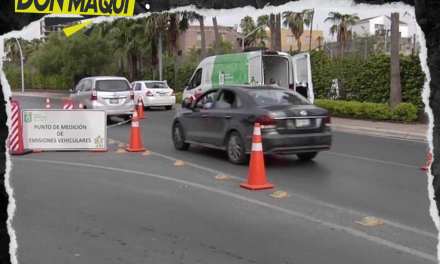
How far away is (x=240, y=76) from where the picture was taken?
51.4ft

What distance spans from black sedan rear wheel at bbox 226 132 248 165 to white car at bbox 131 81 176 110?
14732 millimetres

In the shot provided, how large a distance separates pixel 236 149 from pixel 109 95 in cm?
916

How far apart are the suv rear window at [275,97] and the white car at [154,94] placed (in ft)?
48.4

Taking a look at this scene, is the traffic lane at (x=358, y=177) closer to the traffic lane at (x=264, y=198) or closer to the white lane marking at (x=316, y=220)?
the traffic lane at (x=264, y=198)

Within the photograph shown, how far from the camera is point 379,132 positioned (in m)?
14.3

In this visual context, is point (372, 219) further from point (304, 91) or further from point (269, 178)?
point (304, 91)

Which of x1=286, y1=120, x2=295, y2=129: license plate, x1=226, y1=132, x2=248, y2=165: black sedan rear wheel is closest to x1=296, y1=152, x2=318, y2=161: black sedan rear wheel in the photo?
x1=286, y1=120, x2=295, y2=129: license plate

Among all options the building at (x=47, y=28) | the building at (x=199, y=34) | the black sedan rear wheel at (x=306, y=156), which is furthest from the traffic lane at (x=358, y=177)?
the building at (x=47, y=28)

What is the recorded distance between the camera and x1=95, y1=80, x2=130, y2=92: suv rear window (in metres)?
17.0

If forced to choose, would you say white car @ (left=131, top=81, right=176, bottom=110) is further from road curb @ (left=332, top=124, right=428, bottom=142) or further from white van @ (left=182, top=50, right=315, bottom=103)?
road curb @ (left=332, top=124, right=428, bottom=142)

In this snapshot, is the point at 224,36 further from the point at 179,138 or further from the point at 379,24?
the point at 379,24

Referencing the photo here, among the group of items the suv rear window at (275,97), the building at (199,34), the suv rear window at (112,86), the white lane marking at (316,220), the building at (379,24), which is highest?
the building at (199,34)

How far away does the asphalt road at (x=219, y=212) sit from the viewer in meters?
4.45

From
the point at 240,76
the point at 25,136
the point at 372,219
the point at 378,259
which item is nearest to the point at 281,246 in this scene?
the point at 378,259
